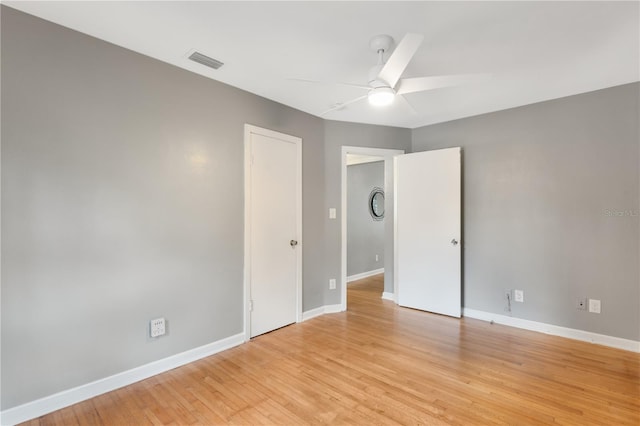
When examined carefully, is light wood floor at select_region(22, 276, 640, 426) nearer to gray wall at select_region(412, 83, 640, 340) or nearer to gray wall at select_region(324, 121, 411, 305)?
gray wall at select_region(412, 83, 640, 340)

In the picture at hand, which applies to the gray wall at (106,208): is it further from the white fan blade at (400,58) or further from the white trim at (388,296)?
the white trim at (388,296)

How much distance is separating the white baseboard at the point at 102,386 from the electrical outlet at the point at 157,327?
0.22 m

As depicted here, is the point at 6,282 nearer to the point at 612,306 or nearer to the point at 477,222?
the point at 477,222

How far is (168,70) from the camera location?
252 cm

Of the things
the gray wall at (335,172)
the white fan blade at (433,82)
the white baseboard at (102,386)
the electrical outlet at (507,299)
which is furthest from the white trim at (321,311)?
the white fan blade at (433,82)

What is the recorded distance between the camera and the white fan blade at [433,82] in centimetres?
189

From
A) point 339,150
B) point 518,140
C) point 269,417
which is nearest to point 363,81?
point 339,150

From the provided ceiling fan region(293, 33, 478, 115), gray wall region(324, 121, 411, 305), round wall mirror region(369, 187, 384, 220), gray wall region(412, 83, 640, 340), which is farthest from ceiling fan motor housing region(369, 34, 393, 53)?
round wall mirror region(369, 187, 384, 220)

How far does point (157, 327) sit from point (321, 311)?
6.44 feet

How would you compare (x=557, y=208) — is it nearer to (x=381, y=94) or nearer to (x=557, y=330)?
(x=557, y=330)

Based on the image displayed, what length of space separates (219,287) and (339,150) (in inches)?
87.7

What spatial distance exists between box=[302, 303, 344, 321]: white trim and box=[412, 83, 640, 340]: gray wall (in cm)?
159

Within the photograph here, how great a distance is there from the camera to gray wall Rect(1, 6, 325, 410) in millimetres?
1884

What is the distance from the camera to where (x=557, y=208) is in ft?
10.7
